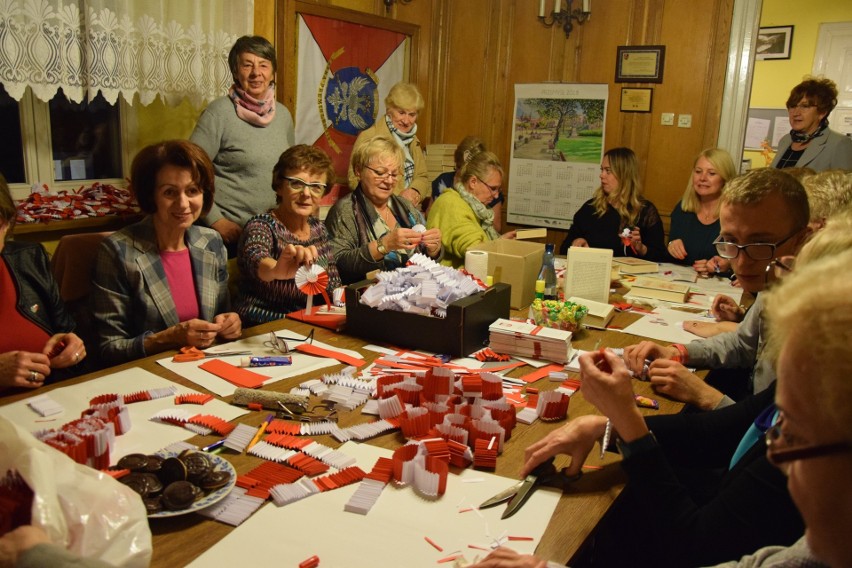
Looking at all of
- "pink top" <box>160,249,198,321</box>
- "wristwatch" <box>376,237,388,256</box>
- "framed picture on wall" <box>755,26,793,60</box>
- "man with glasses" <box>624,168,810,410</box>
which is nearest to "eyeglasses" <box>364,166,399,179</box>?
"wristwatch" <box>376,237,388,256</box>

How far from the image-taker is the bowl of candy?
236cm

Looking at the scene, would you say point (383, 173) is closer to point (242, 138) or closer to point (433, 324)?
point (242, 138)

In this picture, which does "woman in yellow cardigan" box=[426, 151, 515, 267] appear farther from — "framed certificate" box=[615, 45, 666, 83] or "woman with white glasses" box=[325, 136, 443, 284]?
"framed certificate" box=[615, 45, 666, 83]

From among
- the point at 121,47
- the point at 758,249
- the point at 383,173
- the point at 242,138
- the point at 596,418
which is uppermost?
the point at 121,47

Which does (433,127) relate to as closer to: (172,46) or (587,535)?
(172,46)

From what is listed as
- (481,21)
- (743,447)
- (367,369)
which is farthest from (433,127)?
(743,447)

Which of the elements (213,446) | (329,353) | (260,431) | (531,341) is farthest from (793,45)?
(213,446)

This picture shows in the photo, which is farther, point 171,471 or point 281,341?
point 281,341

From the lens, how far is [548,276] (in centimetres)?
292

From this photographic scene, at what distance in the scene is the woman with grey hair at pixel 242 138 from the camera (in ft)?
11.1

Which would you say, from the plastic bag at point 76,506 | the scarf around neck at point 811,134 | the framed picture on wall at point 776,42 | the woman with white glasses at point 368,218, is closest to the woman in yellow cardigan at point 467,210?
the woman with white glasses at point 368,218

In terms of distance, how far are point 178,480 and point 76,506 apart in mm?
307

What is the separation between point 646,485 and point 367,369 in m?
0.91

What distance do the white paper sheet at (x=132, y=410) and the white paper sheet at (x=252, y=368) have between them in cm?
7
